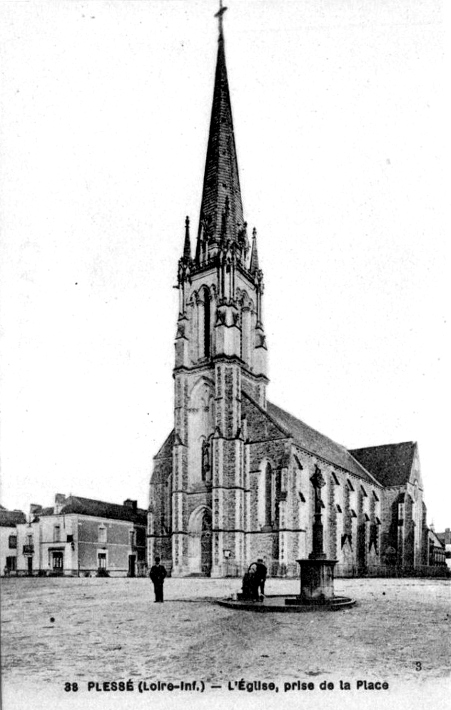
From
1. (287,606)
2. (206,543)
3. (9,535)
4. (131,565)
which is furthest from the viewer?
(131,565)

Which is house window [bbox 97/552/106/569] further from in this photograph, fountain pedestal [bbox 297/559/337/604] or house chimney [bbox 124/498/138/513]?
fountain pedestal [bbox 297/559/337/604]

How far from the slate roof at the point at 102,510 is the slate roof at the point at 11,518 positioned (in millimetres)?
2930

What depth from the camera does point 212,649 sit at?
10.1 m

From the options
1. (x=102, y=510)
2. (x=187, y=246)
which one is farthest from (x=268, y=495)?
(x=187, y=246)

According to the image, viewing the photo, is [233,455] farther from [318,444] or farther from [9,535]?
[9,535]

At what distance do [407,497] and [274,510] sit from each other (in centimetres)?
1875

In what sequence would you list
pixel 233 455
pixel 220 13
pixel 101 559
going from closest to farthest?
pixel 220 13 < pixel 233 455 < pixel 101 559

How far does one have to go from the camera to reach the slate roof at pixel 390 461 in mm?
50438

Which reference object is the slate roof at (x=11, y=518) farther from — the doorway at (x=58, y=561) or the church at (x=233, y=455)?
the church at (x=233, y=455)

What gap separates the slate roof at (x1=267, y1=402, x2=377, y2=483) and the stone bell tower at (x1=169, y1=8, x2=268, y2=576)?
9.89 ft

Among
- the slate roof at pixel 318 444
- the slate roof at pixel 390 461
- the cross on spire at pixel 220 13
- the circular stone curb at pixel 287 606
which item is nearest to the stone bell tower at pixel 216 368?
the slate roof at pixel 318 444

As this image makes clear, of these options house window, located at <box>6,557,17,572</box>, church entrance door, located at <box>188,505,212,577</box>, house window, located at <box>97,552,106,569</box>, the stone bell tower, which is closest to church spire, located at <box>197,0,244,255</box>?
the stone bell tower

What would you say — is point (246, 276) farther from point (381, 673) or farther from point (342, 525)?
point (381, 673)

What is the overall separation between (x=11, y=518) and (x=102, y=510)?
20660 millimetres
